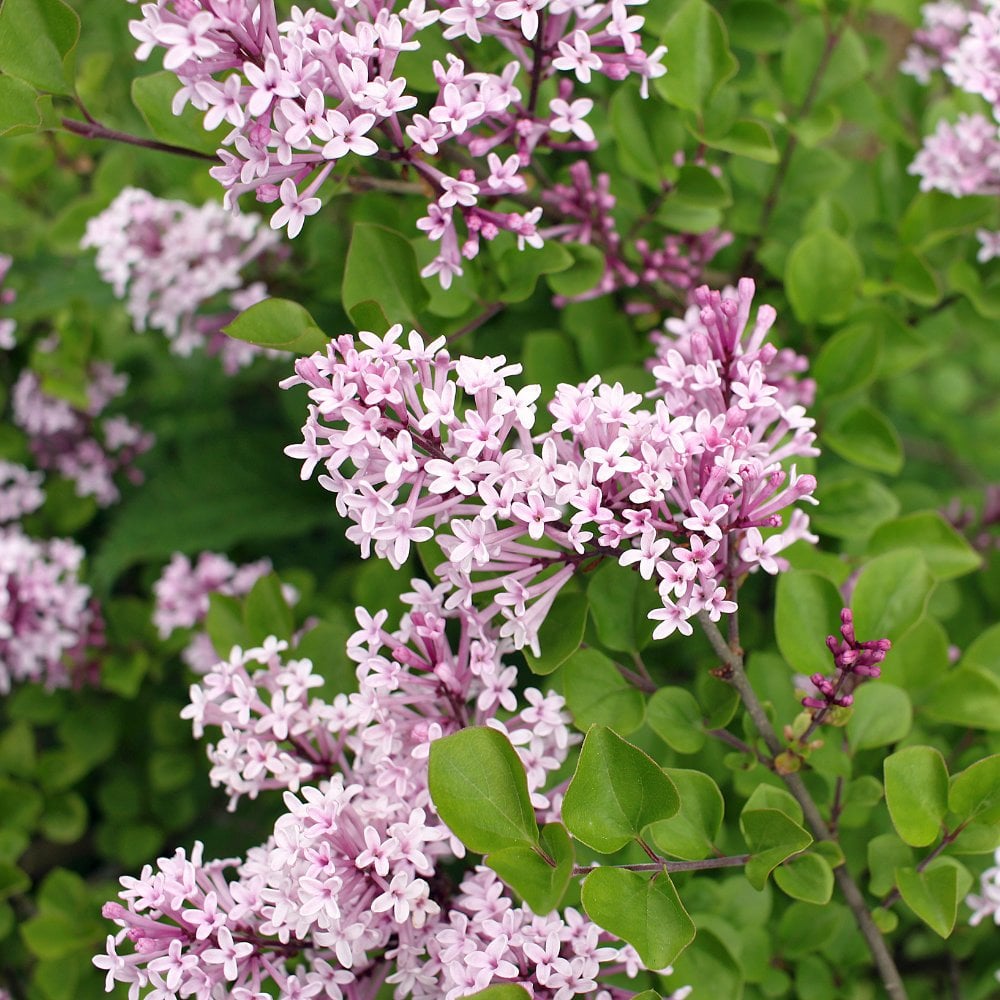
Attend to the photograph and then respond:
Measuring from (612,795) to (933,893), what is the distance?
422 millimetres

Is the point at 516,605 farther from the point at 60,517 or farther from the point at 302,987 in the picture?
the point at 60,517

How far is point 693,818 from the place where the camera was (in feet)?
3.99

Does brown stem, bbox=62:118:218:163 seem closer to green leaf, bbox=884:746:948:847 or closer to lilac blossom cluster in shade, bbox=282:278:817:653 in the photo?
lilac blossom cluster in shade, bbox=282:278:817:653

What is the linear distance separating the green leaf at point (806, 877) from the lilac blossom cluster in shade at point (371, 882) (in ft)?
0.62

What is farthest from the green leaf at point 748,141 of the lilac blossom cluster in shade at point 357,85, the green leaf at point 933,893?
the green leaf at point 933,893

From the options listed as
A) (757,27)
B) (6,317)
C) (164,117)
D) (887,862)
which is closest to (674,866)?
(887,862)

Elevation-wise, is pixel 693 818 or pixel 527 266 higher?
pixel 527 266

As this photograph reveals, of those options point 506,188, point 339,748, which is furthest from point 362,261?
point 339,748

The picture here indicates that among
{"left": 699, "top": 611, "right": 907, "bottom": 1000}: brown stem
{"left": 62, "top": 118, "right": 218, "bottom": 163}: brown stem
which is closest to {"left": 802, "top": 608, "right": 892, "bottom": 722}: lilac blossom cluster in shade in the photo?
{"left": 699, "top": 611, "right": 907, "bottom": 1000}: brown stem

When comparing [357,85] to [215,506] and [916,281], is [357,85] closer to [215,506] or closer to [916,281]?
[916,281]

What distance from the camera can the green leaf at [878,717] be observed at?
1.36m

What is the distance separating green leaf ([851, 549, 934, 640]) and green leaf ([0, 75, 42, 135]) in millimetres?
1236

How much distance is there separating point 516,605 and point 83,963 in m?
1.31

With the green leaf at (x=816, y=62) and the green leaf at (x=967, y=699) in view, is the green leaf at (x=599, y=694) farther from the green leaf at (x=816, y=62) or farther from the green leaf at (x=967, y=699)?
the green leaf at (x=816, y=62)
